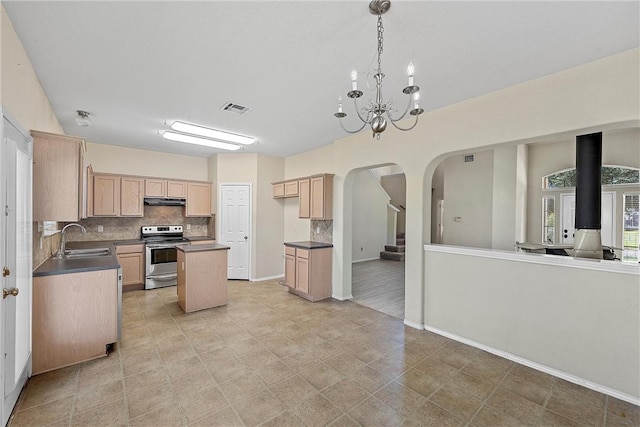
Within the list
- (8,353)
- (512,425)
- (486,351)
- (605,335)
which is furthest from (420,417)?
(8,353)

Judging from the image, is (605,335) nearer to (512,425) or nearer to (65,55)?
(512,425)

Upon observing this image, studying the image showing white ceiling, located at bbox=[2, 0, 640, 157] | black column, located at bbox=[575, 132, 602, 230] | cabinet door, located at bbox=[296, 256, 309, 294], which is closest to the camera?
white ceiling, located at bbox=[2, 0, 640, 157]

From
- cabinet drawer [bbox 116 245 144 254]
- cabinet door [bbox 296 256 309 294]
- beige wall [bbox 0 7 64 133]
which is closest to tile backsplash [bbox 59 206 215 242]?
cabinet drawer [bbox 116 245 144 254]

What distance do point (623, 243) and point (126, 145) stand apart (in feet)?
33.0

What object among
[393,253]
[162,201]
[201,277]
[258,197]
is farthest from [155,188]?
[393,253]

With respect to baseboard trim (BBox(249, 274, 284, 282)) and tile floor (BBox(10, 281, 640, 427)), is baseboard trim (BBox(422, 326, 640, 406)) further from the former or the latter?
baseboard trim (BBox(249, 274, 284, 282))

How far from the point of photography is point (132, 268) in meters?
5.02

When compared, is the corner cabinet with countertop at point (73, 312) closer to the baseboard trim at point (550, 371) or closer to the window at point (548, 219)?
the baseboard trim at point (550, 371)

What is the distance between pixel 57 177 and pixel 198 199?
3431mm

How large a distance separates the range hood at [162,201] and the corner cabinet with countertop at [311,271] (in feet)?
8.77

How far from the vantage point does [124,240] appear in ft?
17.6

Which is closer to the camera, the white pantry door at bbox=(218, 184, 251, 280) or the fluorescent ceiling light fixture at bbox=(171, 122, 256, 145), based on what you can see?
the fluorescent ceiling light fixture at bbox=(171, 122, 256, 145)

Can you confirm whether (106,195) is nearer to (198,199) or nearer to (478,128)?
(198,199)

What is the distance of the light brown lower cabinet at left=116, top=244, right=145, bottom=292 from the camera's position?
16.2 feet
